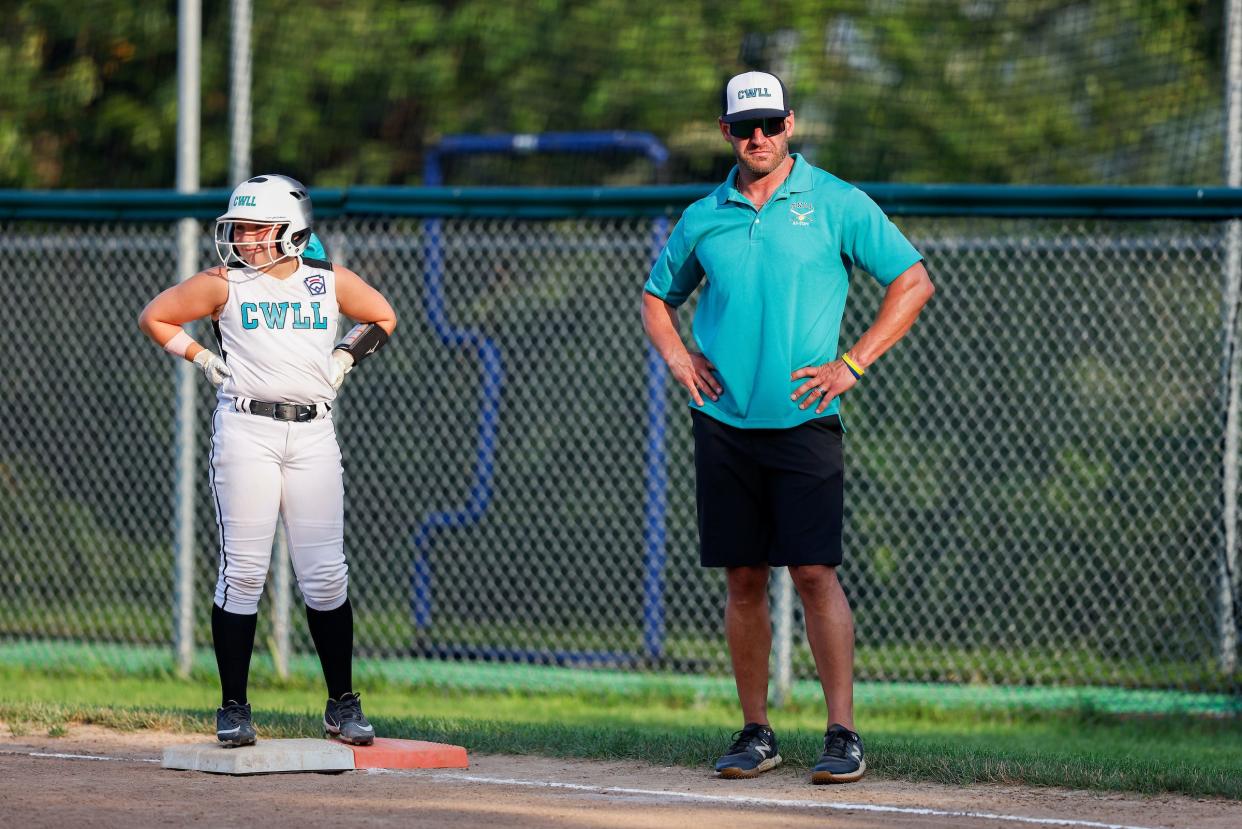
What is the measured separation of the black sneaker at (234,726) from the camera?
18.5 feet

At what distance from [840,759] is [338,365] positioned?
2107 millimetres

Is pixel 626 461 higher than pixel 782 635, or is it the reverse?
pixel 626 461

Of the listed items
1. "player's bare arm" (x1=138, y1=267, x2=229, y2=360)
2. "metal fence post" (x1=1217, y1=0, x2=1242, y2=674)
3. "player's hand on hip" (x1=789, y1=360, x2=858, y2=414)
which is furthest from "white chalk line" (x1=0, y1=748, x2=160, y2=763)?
"metal fence post" (x1=1217, y1=0, x2=1242, y2=674)

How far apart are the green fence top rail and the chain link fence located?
0.18 m

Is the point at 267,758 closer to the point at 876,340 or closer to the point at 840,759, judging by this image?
the point at 840,759

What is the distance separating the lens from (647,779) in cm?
559

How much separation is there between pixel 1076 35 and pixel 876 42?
1444mm

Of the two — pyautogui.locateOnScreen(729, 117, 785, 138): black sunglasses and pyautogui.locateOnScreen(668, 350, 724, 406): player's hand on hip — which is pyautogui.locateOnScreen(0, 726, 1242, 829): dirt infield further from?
pyautogui.locateOnScreen(729, 117, 785, 138): black sunglasses

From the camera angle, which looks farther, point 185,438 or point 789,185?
point 185,438

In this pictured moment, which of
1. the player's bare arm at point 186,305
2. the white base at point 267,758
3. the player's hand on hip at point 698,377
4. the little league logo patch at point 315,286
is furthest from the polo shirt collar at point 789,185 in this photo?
the white base at point 267,758

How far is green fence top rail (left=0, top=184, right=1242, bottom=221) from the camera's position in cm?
734

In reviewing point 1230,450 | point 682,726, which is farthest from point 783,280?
point 1230,450

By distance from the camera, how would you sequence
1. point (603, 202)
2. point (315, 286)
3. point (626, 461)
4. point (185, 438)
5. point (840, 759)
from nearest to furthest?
point (840, 759) → point (315, 286) → point (603, 202) → point (185, 438) → point (626, 461)

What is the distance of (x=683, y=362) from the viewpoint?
5.56 m
